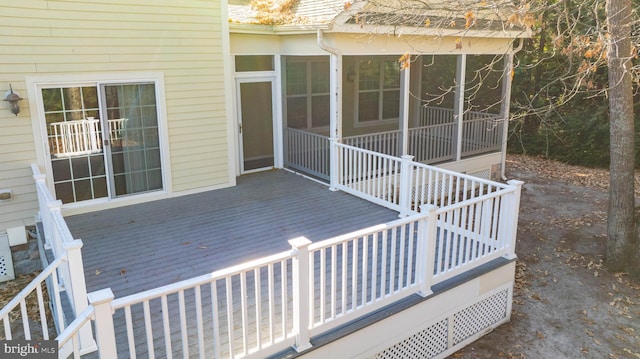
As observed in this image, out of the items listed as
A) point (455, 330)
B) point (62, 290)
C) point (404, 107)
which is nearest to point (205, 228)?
point (62, 290)

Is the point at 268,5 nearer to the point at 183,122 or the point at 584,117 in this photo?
the point at 183,122

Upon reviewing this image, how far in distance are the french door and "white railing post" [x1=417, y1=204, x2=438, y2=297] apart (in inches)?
197

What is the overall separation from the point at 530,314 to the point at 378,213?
102 inches

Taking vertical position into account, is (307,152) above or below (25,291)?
above

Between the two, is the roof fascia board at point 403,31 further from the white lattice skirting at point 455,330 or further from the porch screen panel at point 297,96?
the white lattice skirting at point 455,330

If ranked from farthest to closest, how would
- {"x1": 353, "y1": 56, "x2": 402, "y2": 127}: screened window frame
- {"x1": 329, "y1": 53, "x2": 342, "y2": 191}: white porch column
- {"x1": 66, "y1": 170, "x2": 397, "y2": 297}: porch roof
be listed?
1. {"x1": 353, "y1": 56, "x2": 402, "y2": 127}: screened window frame
2. {"x1": 329, "y1": 53, "x2": 342, "y2": 191}: white porch column
3. {"x1": 66, "y1": 170, "x2": 397, "y2": 297}: porch roof

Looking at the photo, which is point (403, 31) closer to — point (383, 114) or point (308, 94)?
point (308, 94)

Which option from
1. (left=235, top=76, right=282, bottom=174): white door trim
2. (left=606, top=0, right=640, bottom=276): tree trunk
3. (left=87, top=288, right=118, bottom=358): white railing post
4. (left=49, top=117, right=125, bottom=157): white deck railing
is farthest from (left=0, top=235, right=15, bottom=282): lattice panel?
(left=606, top=0, right=640, bottom=276): tree trunk

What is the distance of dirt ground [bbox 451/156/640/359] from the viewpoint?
5.40 meters

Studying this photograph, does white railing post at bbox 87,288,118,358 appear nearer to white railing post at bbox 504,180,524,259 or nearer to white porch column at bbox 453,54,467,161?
white railing post at bbox 504,180,524,259

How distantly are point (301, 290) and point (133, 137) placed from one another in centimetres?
496

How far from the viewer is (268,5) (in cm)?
979

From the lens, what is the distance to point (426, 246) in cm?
488

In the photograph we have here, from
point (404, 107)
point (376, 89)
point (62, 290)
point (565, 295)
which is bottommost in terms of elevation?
point (565, 295)
